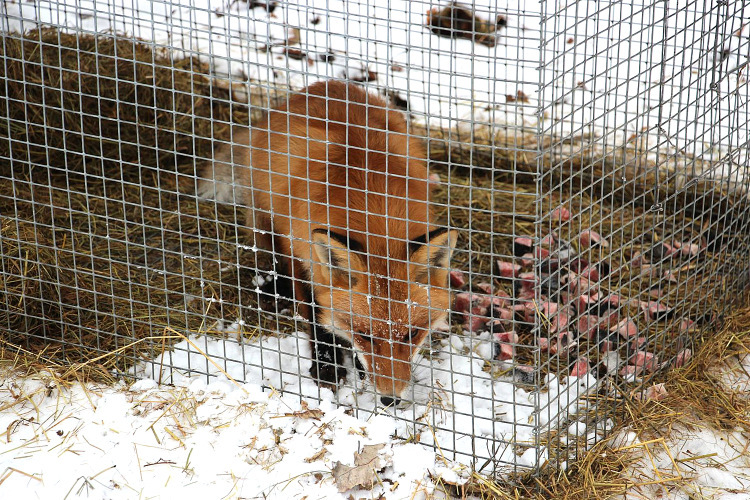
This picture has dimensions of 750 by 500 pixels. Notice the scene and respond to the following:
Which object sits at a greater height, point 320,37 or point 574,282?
point 320,37

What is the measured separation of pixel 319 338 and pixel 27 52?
3108 millimetres

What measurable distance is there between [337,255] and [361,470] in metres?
0.91

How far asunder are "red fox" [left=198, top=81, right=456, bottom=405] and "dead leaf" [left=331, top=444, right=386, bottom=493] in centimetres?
32

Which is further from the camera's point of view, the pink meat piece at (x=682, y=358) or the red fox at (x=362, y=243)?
the pink meat piece at (x=682, y=358)

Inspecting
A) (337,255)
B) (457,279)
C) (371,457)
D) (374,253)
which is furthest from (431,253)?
(457,279)

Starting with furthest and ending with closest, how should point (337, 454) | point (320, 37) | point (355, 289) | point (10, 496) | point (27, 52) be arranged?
point (320, 37) < point (27, 52) < point (355, 289) < point (337, 454) < point (10, 496)

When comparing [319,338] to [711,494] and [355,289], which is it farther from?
[711,494]

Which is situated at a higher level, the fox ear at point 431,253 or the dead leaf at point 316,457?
the fox ear at point 431,253

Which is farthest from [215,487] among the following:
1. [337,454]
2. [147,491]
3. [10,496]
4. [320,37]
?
[320,37]

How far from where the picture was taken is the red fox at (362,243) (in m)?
3.32

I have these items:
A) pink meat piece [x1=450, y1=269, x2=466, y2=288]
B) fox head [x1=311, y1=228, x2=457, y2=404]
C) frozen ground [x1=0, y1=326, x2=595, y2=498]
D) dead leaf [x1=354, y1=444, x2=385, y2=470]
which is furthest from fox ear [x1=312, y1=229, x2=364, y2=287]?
pink meat piece [x1=450, y1=269, x2=466, y2=288]

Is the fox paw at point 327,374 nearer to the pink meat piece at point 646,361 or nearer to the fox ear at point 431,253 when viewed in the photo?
the fox ear at point 431,253

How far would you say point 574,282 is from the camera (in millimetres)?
4512

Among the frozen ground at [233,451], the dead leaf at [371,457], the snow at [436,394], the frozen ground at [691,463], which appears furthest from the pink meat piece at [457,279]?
the dead leaf at [371,457]
